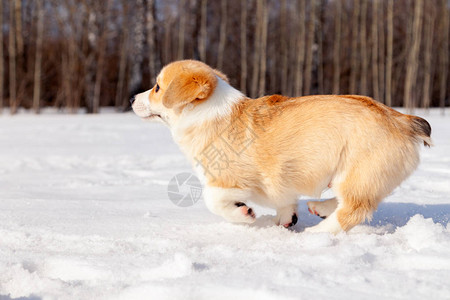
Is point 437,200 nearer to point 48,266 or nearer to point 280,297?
point 280,297

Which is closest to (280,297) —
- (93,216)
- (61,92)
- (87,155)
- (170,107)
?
(170,107)

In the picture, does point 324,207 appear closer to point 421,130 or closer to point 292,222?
point 292,222

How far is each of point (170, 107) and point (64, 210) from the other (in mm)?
1037

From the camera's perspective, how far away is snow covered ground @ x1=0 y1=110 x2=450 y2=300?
5.88 feet

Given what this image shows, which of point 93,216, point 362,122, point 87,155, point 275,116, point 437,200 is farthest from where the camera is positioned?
point 87,155

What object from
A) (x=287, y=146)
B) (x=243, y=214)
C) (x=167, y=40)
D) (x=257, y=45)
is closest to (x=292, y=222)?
(x=243, y=214)

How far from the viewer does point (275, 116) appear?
2822 millimetres

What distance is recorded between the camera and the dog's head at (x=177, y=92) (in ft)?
9.28

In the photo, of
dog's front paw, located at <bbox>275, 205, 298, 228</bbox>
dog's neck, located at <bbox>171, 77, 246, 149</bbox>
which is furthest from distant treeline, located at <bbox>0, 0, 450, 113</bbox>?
dog's front paw, located at <bbox>275, 205, 298, 228</bbox>

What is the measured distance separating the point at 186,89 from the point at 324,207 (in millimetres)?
1079
